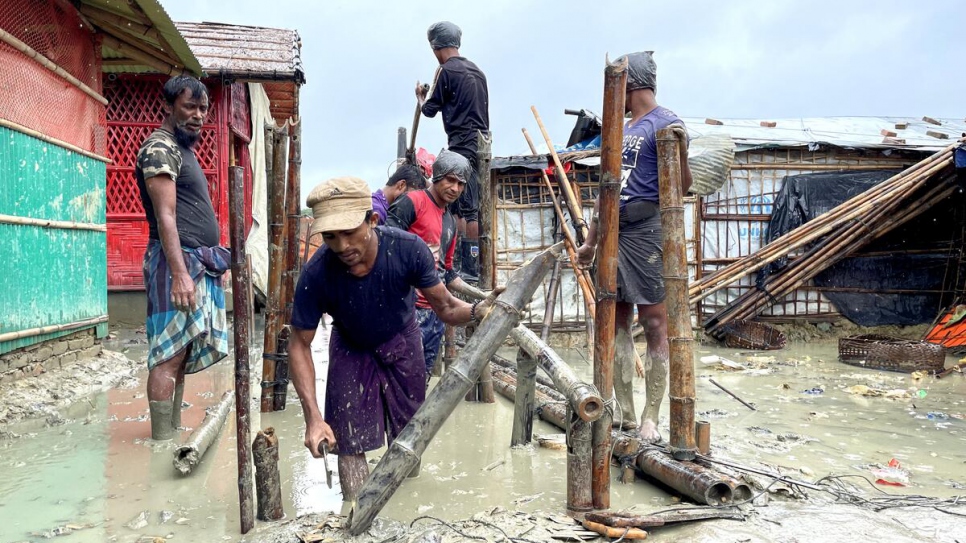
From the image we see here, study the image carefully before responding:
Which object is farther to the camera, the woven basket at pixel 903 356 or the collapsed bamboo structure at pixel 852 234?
the collapsed bamboo structure at pixel 852 234

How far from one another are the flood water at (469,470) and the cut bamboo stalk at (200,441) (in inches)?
2.7

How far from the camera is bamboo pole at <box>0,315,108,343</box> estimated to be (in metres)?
4.98

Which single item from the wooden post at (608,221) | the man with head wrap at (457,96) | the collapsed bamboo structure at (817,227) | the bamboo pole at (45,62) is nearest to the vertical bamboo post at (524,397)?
the wooden post at (608,221)

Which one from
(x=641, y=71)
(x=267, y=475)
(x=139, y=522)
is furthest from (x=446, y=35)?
(x=139, y=522)

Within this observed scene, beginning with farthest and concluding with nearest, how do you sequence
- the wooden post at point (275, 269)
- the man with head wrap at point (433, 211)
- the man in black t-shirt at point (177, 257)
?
1. the wooden post at point (275, 269)
2. the man with head wrap at point (433, 211)
3. the man in black t-shirt at point (177, 257)

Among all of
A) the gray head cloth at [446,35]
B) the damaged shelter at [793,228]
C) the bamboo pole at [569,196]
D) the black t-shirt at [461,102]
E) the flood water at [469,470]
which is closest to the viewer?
the flood water at [469,470]

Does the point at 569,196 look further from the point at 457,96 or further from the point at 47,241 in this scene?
the point at 47,241

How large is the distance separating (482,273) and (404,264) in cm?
252

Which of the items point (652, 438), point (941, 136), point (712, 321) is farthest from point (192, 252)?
point (941, 136)

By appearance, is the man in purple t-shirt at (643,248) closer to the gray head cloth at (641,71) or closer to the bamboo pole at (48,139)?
the gray head cloth at (641,71)

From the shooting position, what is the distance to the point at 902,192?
9359mm

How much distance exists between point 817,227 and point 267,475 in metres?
8.94

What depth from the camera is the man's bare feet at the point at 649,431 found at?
3.76 m

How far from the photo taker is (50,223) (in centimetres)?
560
